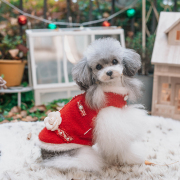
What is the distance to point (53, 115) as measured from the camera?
1.18m

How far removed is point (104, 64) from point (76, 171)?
1.84ft

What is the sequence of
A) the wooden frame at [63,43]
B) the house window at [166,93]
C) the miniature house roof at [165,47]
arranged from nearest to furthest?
1. the miniature house roof at [165,47]
2. the house window at [166,93]
3. the wooden frame at [63,43]

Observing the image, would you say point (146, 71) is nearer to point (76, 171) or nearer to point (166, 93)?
point (166, 93)

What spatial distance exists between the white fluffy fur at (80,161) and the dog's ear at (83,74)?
35 centimetres

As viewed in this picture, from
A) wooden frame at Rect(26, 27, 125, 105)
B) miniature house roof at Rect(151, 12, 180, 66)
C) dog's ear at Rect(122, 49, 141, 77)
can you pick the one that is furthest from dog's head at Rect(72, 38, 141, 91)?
wooden frame at Rect(26, 27, 125, 105)

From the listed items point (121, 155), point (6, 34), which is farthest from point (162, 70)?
point (6, 34)

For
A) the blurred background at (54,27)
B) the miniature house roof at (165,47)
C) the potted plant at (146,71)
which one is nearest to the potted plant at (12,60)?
the blurred background at (54,27)

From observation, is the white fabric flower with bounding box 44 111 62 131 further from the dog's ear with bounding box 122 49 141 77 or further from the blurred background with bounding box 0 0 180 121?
the blurred background with bounding box 0 0 180 121

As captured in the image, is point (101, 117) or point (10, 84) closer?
point (101, 117)

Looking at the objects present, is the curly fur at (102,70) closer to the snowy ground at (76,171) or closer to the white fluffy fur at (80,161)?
the white fluffy fur at (80,161)

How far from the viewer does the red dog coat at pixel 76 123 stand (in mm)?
1165

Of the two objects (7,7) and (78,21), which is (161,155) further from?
(7,7)

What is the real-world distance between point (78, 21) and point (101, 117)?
206 cm

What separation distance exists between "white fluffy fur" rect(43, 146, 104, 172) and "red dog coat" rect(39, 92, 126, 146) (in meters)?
0.07
